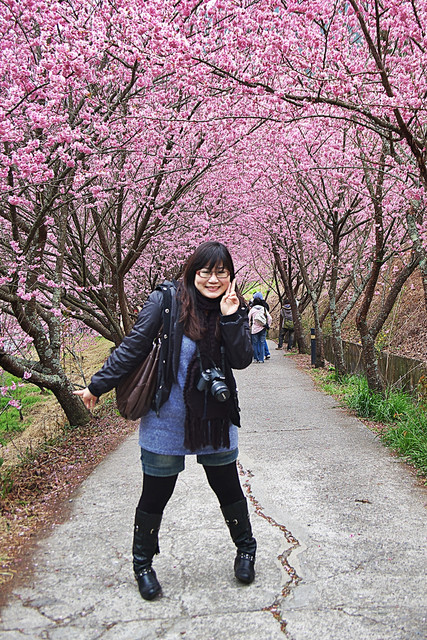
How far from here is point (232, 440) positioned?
9.20 ft

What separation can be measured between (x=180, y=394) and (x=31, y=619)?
1255 mm

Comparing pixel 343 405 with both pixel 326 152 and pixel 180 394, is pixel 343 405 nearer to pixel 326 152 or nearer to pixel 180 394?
pixel 326 152

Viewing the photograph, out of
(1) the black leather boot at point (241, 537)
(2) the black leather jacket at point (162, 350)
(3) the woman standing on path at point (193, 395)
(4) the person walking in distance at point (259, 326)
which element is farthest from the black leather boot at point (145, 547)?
(4) the person walking in distance at point (259, 326)

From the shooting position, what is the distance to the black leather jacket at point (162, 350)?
8.94ft

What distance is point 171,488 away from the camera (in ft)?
9.14

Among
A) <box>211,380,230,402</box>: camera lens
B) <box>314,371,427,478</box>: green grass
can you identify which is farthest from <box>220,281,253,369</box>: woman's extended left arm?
<box>314,371,427,478</box>: green grass

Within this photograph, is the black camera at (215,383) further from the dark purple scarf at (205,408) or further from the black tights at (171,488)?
the black tights at (171,488)

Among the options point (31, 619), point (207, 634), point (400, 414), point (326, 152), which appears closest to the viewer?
point (207, 634)

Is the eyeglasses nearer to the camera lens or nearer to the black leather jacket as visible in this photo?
the black leather jacket

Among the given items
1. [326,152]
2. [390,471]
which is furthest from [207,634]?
[326,152]

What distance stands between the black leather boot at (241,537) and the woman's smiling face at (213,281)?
1.11m

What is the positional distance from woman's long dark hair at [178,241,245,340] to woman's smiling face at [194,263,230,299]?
19 mm

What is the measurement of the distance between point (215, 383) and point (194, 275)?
1.99 feet

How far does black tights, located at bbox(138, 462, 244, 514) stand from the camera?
2732 mm
